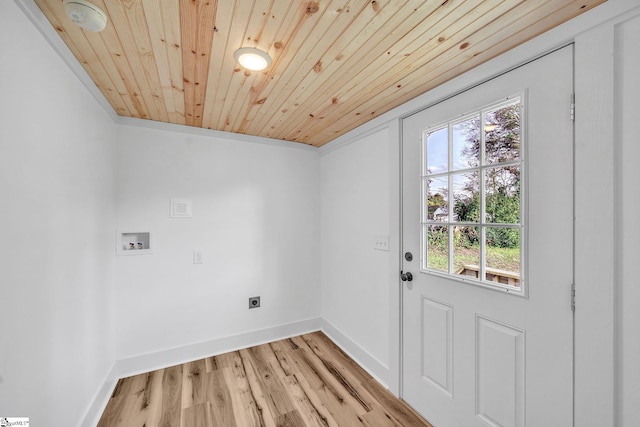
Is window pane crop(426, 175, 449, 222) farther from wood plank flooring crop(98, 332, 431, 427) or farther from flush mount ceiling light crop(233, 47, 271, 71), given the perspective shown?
wood plank flooring crop(98, 332, 431, 427)

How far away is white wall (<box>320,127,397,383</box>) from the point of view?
6.95 feet

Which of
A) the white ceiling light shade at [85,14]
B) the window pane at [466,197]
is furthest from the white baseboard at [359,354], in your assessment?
the white ceiling light shade at [85,14]

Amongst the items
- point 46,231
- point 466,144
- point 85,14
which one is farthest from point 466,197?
point 46,231

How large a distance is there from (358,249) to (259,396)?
1.40 meters

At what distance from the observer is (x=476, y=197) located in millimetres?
1438

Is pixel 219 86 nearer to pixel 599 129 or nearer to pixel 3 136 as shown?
pixel 3 136

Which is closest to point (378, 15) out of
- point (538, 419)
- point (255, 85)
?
point (255, 85)

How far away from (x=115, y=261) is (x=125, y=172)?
2.45ft

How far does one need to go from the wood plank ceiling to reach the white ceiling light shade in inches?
1.2

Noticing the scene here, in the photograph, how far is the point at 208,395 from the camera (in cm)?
194

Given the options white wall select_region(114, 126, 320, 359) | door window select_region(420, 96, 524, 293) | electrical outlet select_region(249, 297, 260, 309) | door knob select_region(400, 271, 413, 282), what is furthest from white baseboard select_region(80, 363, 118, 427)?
door window select_region(420, 96, 524, 293)

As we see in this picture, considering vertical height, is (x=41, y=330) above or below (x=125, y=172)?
below

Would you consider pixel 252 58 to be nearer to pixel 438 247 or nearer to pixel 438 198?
pixel 438 198

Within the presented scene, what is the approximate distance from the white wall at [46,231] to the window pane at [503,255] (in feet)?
6.75
